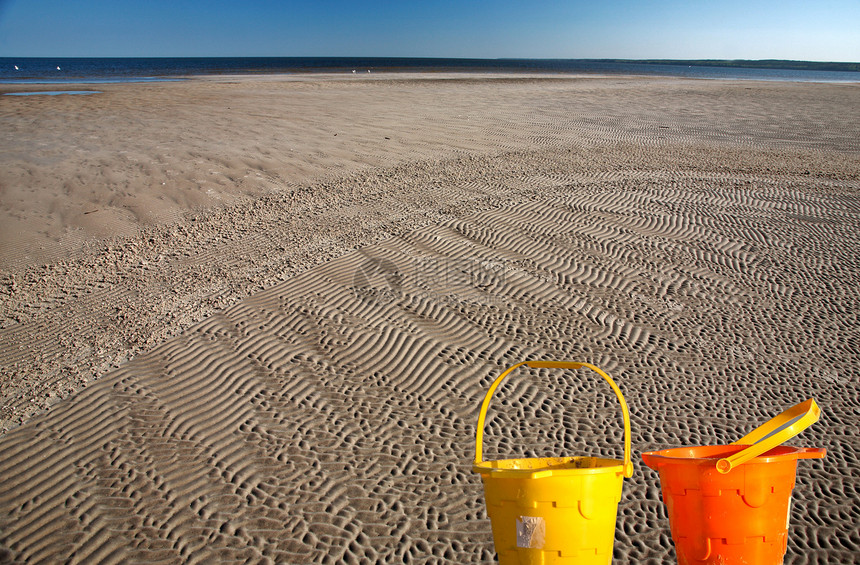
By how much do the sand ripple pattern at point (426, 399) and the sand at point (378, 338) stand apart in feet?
0.07

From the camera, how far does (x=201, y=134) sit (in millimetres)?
13273

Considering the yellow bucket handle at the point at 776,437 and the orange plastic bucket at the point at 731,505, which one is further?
the orange plastic bucket at the point at 731,505

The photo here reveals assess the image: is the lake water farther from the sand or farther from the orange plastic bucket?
the orange plastic bucket

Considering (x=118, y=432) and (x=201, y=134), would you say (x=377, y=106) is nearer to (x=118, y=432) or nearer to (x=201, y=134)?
(x=201, y=134)

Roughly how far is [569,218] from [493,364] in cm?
397

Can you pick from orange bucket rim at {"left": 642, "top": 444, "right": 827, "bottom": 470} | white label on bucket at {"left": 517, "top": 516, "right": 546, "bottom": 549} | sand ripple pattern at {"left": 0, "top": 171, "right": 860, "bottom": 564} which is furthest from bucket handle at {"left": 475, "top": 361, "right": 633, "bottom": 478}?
sand ripple pattern at {"left": 0, "top": 171, "right": 860, "bottom": 564}

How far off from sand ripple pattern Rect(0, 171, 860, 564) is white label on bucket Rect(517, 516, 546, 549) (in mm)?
978

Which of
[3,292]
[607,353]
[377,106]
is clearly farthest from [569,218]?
[377,106]

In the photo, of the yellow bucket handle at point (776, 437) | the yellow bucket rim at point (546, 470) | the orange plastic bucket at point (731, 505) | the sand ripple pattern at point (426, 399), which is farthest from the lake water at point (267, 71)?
the yellow bucket handle at point (776, 437)

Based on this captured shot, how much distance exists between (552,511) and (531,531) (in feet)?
0.38

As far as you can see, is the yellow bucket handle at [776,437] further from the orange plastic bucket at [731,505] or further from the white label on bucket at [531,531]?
the white label on bucket at [531,531]

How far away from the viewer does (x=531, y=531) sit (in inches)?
80.2

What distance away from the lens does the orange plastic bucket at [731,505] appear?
213 cm

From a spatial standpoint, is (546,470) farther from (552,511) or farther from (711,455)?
(711,455)
